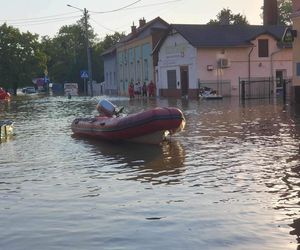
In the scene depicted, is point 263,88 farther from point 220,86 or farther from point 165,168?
point 165,168

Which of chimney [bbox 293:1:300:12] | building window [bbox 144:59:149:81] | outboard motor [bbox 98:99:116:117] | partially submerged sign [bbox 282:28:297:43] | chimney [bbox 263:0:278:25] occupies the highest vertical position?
chimney [bbox 263:0:278:25]

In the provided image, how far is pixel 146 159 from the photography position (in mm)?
12742

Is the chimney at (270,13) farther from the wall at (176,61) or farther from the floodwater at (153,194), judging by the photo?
the floodwater at (153,194)

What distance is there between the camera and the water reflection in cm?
1044

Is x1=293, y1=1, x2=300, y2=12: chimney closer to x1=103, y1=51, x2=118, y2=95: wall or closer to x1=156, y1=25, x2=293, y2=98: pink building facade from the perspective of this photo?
x1=156, y1=25, x2=293, y2=98: pink building facade

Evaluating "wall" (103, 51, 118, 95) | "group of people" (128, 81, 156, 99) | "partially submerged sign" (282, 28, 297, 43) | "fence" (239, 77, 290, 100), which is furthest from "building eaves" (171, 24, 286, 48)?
"wall" (103, 51, 118, 95)

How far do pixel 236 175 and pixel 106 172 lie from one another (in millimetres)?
2556

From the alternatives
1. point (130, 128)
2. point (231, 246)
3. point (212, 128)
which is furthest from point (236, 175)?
point (212, 128)

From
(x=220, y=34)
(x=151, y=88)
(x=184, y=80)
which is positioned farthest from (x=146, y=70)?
(x=220, y=34)

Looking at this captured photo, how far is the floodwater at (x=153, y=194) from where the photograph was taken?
657 centimetres

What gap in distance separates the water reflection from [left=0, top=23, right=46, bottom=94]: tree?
6100cm

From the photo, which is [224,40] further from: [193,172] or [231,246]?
[231,246]

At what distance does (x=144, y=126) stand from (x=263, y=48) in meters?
33.6

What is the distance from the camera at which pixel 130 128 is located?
15.1 meters
